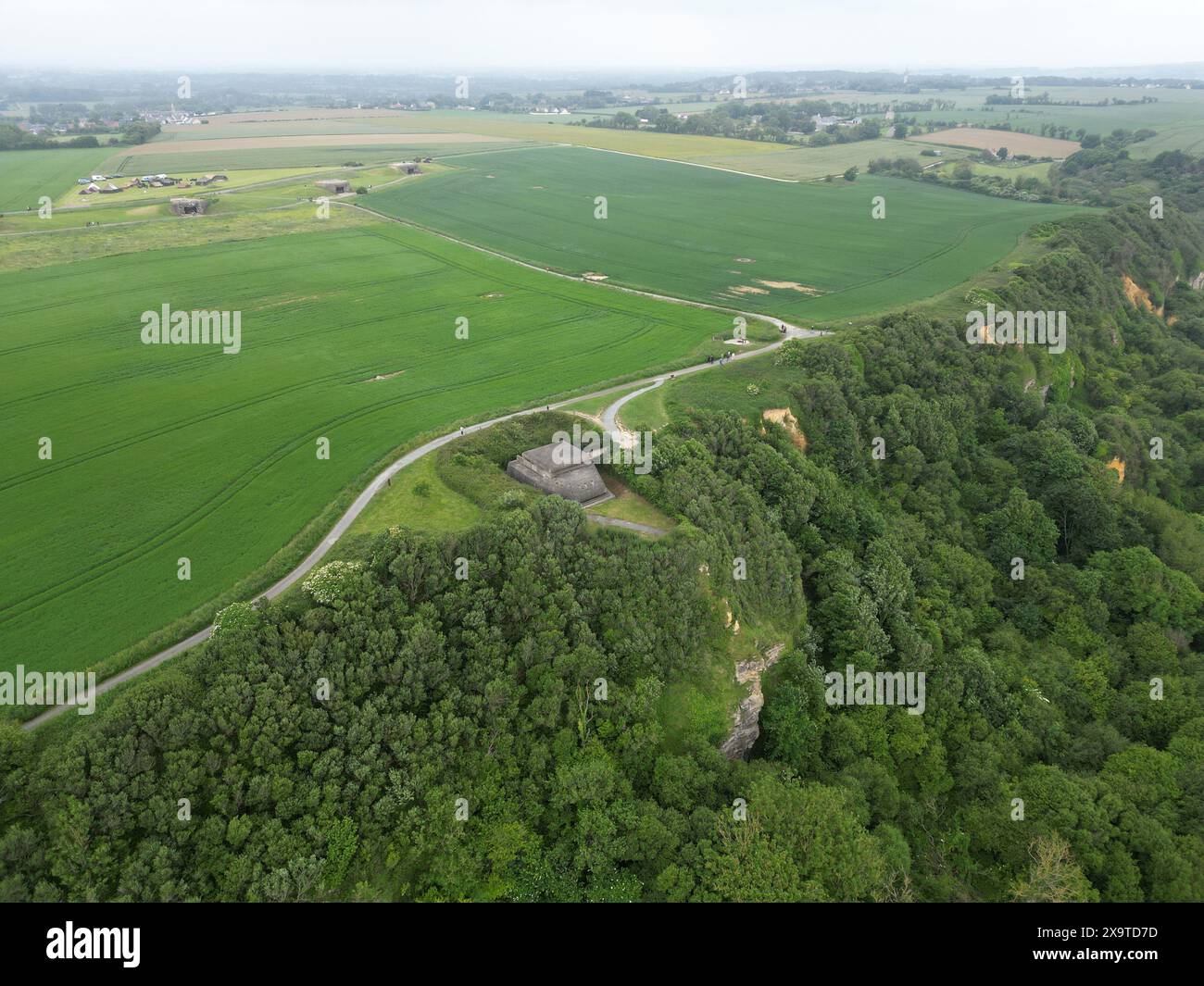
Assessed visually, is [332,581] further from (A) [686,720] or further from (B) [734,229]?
(B) [734,229]

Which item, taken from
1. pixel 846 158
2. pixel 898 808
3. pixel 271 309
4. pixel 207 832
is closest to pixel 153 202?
pixel 271 309

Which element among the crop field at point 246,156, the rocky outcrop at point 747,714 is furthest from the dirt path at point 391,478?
the crop field at point 246,156

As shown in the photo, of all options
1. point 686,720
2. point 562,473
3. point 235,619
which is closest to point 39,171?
point 562,473

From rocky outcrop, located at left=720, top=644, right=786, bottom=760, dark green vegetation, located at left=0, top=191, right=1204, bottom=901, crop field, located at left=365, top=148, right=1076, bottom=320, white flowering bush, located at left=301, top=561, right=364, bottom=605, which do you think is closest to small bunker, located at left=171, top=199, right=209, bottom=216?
crop field, located at left=365, top=148, right=1076, bottom=320

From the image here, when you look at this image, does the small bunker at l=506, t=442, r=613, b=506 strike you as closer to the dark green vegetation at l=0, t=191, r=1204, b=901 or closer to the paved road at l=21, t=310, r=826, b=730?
the dark green vegetation at l=0, t=191, r=1204, b=901

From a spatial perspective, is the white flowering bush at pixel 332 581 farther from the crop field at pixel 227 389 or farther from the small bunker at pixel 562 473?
the small bunker at pixel 562 473

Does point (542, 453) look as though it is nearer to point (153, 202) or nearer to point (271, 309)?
point (271, 309)
